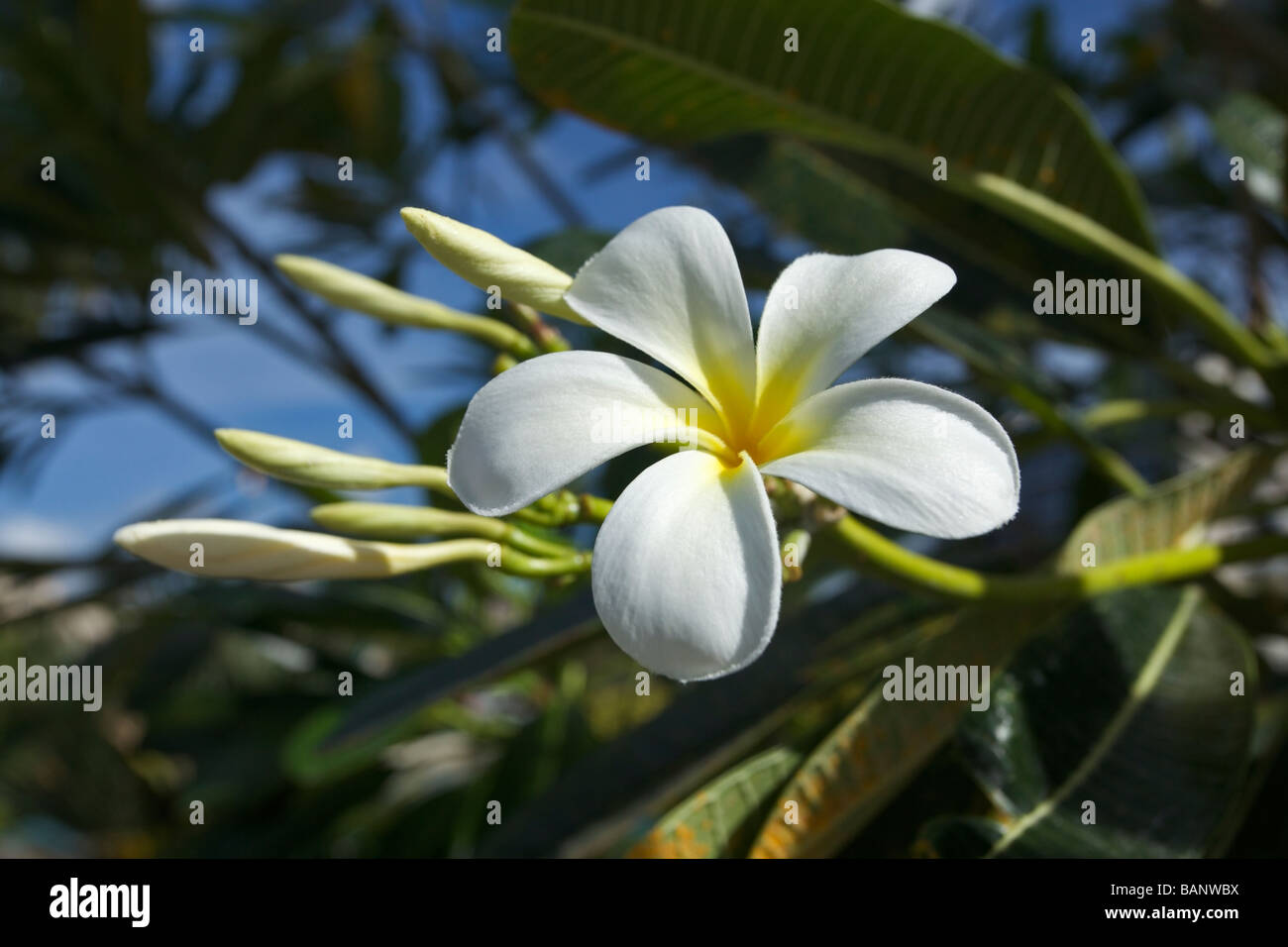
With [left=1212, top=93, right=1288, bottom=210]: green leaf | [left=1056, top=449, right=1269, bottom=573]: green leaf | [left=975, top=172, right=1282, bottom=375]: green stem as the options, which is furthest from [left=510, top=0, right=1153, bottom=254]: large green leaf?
[left=1212, top=93, right=1288, bottom=210]: green leaf

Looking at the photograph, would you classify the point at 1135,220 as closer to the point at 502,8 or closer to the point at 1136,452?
the point at 1136,452

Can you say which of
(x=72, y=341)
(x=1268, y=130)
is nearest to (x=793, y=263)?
(x=1268, y=130)

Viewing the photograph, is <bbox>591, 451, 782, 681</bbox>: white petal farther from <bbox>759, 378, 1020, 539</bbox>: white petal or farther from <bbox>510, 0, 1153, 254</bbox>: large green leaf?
<bbox>510, 0, 1153, 254</bbox>: large green leaf

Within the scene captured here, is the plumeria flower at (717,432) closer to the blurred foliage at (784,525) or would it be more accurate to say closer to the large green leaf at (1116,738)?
the blurred foliage at (784,525)

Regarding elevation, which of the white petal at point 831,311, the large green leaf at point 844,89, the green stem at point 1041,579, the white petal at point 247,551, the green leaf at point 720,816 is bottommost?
the green leaf at point 720,816

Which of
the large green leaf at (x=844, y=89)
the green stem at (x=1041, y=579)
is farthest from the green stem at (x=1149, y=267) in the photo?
the green stem at (x=1041, y=579)

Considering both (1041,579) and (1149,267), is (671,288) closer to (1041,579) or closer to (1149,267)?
(1041,579)
